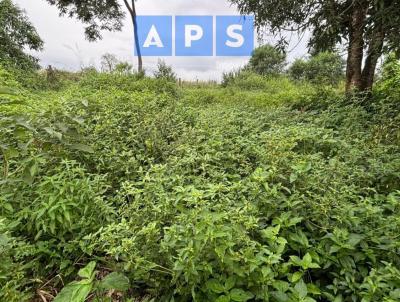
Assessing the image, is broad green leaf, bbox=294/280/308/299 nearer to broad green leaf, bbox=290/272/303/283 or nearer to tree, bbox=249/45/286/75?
broad green leaf, bbox=290/272/303/283

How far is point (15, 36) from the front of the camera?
971cm

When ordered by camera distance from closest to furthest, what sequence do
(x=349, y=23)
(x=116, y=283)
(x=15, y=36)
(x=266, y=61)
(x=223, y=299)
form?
(x=223, y=299) → (x=116, y=283) → (x=349, y=23) → (x=15, y=36) → (x=266, y=61)

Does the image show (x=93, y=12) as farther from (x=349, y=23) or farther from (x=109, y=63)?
(x=349, y=23)

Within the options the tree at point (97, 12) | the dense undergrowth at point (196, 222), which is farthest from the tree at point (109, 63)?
the dense undergrowth at point (196, 222)

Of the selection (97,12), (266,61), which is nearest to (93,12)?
(97,12)

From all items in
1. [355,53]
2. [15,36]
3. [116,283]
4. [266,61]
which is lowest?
[116,283]

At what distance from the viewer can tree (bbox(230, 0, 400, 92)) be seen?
9.95ft

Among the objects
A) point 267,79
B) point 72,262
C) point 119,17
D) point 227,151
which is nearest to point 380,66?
point 227,151

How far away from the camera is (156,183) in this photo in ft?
5.44

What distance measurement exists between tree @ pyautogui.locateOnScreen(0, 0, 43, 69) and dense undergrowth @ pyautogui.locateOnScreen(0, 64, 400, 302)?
834cm

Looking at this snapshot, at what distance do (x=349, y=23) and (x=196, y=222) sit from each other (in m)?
4.59

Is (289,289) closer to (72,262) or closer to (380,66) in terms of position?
(72,262)

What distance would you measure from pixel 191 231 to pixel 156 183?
489mm

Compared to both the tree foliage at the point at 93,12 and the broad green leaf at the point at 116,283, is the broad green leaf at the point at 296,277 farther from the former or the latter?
the tree foliage at the point at 93,12
